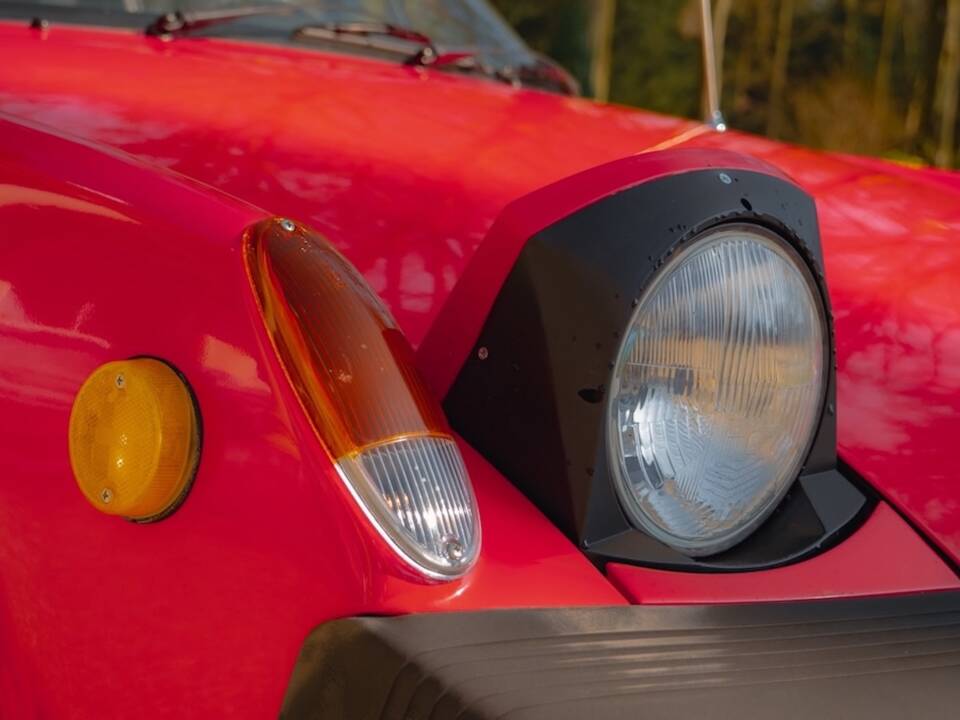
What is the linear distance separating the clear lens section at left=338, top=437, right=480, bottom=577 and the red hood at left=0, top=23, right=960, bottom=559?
0.30 metres

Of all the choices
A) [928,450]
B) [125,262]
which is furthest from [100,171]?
[928,450]

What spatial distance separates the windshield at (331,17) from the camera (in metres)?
2.16

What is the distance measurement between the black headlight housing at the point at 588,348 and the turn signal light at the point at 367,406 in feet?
0.36

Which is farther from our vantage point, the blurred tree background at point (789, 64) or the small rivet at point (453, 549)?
the blurred tree background at point (789, 64)

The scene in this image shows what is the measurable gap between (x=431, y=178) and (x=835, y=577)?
73 centimetres

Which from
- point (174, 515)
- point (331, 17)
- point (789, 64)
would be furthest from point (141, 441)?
point (789, 64)

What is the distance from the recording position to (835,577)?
134 centimetres

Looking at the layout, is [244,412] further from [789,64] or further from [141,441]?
[789,64]

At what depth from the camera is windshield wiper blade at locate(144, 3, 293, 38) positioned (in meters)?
2.22

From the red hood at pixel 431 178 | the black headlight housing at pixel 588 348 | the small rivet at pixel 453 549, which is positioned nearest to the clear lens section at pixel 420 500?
the small rivet at pixel 453 549

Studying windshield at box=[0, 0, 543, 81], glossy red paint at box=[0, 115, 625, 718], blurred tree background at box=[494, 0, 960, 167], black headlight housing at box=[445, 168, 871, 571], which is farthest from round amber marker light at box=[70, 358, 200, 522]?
blurred tree background at box=[494, 0, 960, 167]

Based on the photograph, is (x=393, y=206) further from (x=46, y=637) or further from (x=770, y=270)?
(x=46, y=637)

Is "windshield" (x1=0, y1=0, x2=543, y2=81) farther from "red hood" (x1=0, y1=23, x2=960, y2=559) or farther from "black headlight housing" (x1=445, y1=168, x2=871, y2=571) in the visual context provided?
"black headlight housing" (x1=445, y1=168, x2=871, y2=571)

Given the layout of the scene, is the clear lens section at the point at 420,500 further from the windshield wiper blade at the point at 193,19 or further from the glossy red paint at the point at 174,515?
the windshield wiper blade at the point at 193,19
